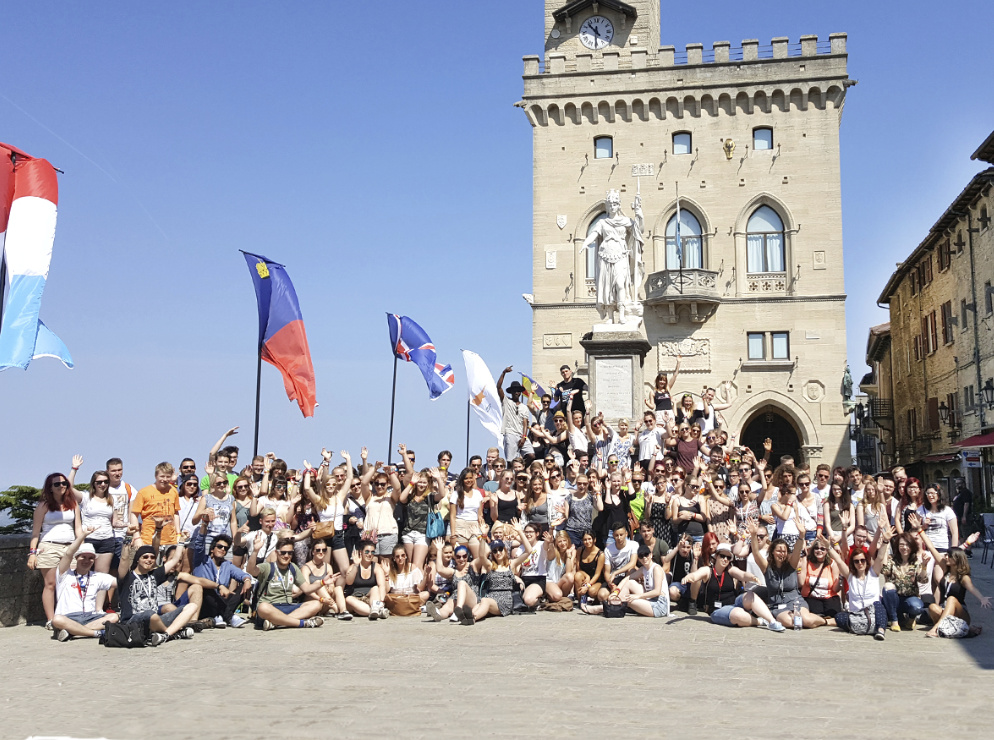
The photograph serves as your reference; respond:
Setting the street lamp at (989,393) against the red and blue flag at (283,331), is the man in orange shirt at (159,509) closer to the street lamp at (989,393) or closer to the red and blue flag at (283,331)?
the red and blue flag at (283,331)

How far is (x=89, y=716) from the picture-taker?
666 centimetres

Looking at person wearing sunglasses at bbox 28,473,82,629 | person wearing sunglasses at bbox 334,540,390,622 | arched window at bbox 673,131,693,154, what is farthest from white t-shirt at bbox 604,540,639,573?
arched window at bbox 673,131,693,154

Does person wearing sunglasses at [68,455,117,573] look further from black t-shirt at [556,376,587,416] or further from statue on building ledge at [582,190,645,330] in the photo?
statue on building ledge at [582,190,645,330]

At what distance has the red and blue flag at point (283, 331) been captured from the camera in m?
15.2

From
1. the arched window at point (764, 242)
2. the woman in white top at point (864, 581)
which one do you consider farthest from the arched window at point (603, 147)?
the woman in white top at point (864, 581)

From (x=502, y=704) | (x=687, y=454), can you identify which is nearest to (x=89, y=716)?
(x=502, y=704)

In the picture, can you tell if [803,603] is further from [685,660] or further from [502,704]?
[502,704]

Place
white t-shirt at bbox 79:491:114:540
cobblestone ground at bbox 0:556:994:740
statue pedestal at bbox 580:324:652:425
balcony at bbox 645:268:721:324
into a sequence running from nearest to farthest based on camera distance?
cobblestone ground at bbox 0:556:994:740
white t-shirt at bbox 79:491:114:540
statue pedestal at bbox 580:324:652:425
balcony at bbox 645:268:721:324

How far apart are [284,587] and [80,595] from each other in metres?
2.09

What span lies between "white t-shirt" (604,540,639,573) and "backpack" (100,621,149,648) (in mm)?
5166

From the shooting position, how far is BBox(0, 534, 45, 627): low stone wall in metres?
11.1

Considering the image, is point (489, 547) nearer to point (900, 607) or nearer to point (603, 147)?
point (900, 607)

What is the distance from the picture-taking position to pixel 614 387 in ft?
62.2

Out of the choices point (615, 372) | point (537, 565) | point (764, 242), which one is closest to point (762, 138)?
point (764, 242)
